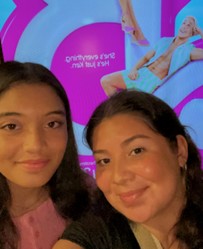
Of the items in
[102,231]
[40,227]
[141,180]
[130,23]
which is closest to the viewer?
[141,180]

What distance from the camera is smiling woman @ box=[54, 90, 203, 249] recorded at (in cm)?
105

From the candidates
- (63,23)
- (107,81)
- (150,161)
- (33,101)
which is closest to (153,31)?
(107,81)

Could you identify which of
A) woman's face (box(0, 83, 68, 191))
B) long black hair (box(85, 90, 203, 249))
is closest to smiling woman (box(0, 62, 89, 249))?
woman's face (box(0, 83, 68, 191))

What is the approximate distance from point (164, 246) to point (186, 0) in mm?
1651

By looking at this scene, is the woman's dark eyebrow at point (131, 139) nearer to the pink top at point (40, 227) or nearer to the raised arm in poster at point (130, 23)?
the pink top at point (40, 227)

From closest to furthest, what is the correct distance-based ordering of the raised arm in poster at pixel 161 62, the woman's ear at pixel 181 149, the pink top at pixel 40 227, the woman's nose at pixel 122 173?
the woman's nose at pixel 122 173 → the woman's ear at pixel 181 149 → the pink top at pixel 40 227 → the raised arm in poster at pixel 161 62

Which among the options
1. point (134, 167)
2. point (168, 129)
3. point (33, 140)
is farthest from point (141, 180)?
point (33, 140)

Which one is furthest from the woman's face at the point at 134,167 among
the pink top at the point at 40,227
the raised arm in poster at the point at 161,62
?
the raised arm in poster at the point at 161,62

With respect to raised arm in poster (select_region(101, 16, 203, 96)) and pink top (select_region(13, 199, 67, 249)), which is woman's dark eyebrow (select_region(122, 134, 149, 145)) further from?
raised arm in poster (select_region(101, 16, 203, 96))

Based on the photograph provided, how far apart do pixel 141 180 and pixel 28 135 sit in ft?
1.35

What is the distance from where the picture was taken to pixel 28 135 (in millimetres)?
1228

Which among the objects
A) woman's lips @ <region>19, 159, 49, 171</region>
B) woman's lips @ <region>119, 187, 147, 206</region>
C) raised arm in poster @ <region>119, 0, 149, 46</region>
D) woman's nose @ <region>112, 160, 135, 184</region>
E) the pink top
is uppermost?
raised arm in poster @ <region>119, 0, 149, 46</region>

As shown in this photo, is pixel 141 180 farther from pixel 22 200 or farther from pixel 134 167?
pixel 22 200

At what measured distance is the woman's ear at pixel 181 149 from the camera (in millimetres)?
1200
